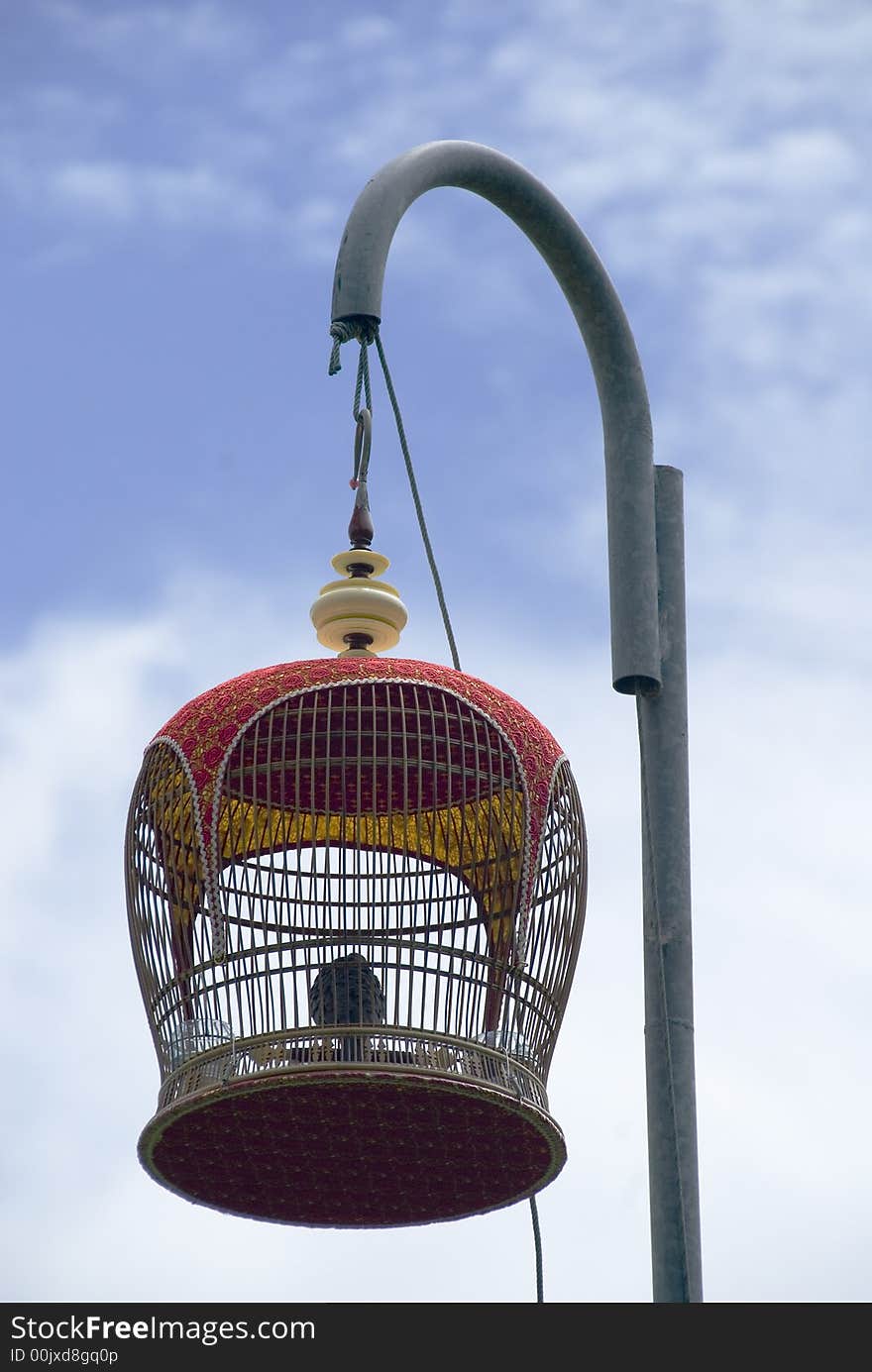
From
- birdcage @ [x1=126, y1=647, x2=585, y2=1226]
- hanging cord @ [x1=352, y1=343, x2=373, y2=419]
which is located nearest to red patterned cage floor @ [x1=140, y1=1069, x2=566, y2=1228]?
birdcage @ [x1=126, y1=647, x2=585, y2=1226]

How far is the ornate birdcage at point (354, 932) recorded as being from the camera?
10.2m

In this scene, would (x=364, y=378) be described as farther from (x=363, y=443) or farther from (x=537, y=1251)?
(x=537, y=1251)

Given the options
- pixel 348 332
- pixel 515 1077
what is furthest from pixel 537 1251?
pixel 348 332

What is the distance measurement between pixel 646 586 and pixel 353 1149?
290 centimetres

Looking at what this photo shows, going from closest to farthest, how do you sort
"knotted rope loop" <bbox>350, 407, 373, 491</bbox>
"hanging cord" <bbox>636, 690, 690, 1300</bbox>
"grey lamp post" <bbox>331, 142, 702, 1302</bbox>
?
"hanging cord" <bbox>636, 690, 690, 1300</bbox>, "grey lamp post" <bbox>331, 142, 702, 1302</bbox>, "knotted rope loop" <bbox>350, 407, 373, 491</bbox>

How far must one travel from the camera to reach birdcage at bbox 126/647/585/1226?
1022 centimetres

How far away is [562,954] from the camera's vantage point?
11.3 meters

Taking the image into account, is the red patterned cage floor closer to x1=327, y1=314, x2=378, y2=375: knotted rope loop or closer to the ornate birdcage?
the ornate birdcage

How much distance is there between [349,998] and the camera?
402 inches

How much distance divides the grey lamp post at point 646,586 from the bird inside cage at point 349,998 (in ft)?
4.19

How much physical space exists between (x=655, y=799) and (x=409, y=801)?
6.85 feet

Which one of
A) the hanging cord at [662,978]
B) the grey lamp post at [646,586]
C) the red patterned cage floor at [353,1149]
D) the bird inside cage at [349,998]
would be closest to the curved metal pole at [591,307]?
the grey lamp post at [646,586]
